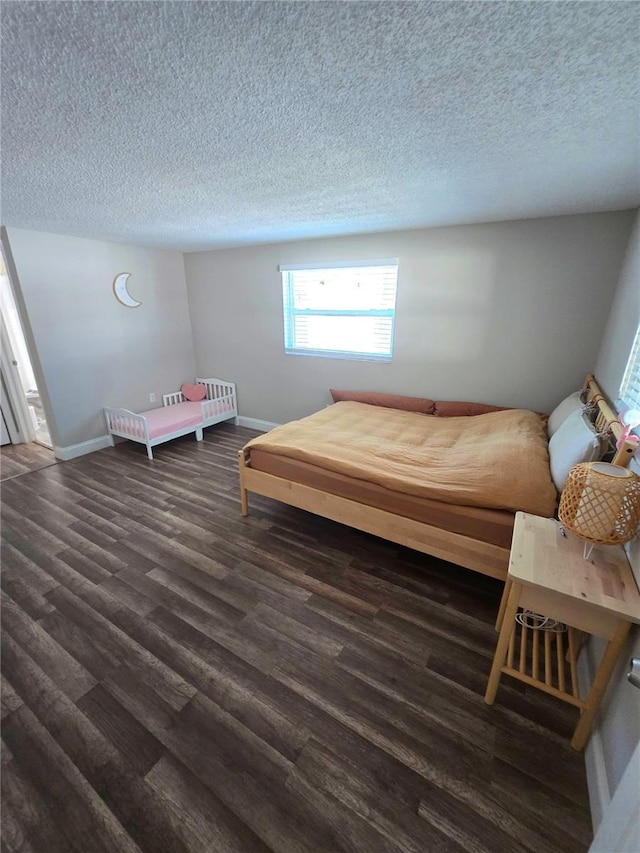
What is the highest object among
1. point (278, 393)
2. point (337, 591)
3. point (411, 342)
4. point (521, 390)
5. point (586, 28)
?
point (586, 28)

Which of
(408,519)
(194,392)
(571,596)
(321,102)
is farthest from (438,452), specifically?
(194,392)

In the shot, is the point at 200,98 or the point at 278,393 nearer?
the point at 200,98

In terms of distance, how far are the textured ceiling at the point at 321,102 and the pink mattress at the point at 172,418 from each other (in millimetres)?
2192

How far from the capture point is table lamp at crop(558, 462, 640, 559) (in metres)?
1.18

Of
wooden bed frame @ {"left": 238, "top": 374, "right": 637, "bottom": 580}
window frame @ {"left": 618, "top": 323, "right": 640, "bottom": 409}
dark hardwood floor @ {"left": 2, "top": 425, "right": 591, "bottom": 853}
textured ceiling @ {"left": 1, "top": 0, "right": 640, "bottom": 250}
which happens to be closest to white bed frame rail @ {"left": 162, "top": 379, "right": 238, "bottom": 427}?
wooden bed frame @ {"left": 238, "top": 374, "right": 637, "bottom": 580}

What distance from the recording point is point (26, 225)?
2951mm

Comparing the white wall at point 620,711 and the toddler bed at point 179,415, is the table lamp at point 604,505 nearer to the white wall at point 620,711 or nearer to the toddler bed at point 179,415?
the white wall at point 620,711

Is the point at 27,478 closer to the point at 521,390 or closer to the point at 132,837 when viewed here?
the point at 132,837

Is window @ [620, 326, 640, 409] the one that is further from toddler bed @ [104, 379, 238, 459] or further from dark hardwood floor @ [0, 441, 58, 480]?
dark hardwood floor @ [0, 441, 58, 480]

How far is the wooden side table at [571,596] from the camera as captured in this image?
3.64ft

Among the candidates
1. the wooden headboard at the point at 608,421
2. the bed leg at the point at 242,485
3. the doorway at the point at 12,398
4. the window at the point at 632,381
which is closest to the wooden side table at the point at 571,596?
the wooden headboard at the point at 608,421

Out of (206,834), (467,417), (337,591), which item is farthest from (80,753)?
(467,417)

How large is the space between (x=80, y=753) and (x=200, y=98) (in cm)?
243

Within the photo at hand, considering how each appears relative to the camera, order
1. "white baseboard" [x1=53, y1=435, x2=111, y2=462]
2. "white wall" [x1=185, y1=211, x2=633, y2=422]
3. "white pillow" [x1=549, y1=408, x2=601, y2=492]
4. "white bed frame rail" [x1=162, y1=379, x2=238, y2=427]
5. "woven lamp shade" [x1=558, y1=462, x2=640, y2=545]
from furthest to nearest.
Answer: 1. "white bed frame rail" [x1=162, y1=379, x2=238, y2=427]
2. "white baseboard" [x1=53, y1=435, x2=111, y2=462]
3. "white wall" [x1=185, y1=211, x2=633, y2=422]
4. "white pillow" [x1=549, y1=408, x2=601, y2=492]
5. "woven lamp shade" [x1=558, y1=462, x2=640, y2=545]
